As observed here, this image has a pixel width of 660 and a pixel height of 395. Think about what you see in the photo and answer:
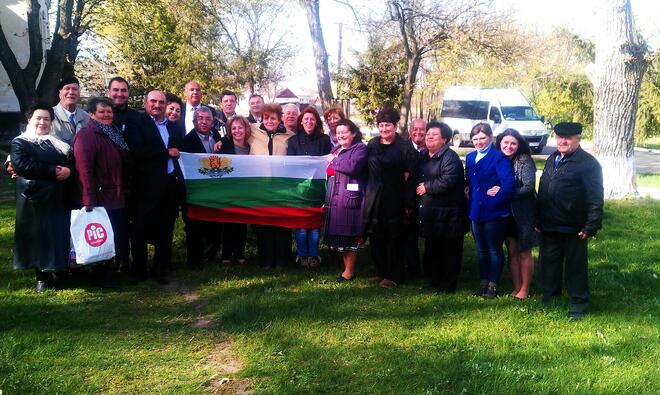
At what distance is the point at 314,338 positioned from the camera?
449 cm

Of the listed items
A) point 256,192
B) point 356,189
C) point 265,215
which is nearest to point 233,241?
point 265,215

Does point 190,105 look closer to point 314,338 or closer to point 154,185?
point 154,185

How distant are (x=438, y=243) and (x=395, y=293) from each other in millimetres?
682

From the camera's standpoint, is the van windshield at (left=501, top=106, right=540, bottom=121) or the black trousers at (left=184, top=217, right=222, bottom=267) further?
the van windshield at (left=501, top=106, right=540, bottom=121)

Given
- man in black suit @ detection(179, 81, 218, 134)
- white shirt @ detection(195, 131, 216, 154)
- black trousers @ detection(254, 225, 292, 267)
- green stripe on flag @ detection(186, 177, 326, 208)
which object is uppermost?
man in black suit @ detection(179, 81, 218, 134)

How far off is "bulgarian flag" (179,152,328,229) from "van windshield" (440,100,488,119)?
2236cm

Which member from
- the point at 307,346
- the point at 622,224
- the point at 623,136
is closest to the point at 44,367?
the point at 307,346

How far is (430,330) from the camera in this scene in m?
4.70

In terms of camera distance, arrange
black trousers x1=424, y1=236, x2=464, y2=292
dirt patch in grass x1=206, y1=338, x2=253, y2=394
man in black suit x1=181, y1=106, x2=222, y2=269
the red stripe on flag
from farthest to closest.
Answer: the red stripe on flag < man in black suit x1=181, y1=106, x2=222, y2=269 < black trousers x1=424, y1=236, x2=464, y2=292 < dirt patch in grass x1=206, y1=338, x2=253, y2=394

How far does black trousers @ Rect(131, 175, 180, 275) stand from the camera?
574 cm

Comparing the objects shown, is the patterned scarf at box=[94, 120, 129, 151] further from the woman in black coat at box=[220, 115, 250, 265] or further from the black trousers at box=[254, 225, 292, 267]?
the black trousers at box=[254, 225, 292, 267]

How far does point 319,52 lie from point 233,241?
8085 mm

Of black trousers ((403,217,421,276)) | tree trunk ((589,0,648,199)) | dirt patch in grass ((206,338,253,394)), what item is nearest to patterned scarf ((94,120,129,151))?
dirt patch in grass ((206,338,253,394))

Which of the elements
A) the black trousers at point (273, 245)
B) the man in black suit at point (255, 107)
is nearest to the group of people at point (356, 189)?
the black trousers at point (273, 245)
